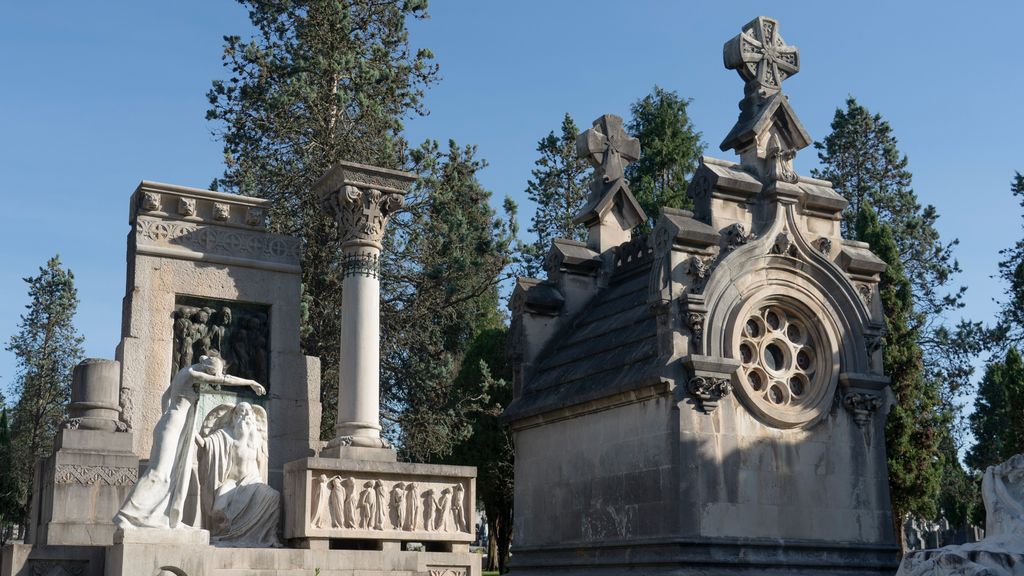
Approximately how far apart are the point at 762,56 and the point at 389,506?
8.76 m

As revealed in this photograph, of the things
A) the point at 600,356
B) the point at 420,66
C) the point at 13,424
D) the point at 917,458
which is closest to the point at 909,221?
the point at 917,458

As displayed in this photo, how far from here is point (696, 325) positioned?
15000 millimetres

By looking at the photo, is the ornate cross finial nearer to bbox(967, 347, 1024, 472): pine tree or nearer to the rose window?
the rose window

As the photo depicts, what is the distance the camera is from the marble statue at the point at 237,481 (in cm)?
1326

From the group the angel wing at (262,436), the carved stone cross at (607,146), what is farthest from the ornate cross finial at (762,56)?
the angel wing at (262,436)

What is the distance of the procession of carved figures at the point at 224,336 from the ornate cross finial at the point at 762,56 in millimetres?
7948

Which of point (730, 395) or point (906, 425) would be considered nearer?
point (730, 395)

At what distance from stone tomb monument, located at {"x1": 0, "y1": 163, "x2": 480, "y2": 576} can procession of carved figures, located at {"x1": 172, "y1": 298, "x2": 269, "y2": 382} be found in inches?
0.7

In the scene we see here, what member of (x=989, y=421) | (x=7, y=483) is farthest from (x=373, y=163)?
(x=989, y=421)

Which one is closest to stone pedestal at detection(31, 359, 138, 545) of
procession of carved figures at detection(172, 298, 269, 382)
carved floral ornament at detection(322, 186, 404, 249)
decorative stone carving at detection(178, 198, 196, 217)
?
procession of carved figures at detection(172, 298, 269, 382)

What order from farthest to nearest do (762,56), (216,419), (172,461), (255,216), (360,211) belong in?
(762,56) → (255,216) → (360,211) → (216,419) → (172,461)

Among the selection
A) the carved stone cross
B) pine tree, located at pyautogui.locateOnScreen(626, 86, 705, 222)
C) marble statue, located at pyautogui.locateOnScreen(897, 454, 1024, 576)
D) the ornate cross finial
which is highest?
pine tree, located at pyautogui.locateOnScreen(626, 86, 705, 222)

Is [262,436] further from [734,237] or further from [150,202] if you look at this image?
[734,237]

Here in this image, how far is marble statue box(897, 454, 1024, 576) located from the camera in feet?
33.3
